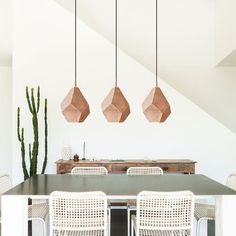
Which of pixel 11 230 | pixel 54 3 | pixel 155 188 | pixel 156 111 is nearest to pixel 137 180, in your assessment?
pixel 155 188

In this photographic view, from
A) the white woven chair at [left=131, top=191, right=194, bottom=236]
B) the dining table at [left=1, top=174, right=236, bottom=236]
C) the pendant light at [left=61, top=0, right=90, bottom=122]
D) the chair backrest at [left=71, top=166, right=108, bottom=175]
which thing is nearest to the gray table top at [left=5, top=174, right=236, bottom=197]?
the dining table at [left=1, top=174, right=236, bottom=236]

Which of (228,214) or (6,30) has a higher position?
(6,30)

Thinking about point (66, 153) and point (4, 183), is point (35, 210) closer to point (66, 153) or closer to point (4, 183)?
point (4, 183)

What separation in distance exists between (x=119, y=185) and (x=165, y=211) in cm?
58

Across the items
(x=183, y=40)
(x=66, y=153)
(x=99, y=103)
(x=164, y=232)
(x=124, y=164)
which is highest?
(x=183, y=40)

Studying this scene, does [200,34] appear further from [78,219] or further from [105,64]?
[78,219]

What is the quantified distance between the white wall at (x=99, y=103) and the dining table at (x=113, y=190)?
5.91ft

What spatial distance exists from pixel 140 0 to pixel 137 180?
8.66ft

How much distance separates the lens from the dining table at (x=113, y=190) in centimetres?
260

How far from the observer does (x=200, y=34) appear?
5.03 metres

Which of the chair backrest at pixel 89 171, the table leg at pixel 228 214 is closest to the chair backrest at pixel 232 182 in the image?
the table leg at pixel 228 214

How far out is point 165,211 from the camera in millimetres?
2602

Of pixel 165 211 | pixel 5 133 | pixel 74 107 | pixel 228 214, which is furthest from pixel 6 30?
pixel 228 214

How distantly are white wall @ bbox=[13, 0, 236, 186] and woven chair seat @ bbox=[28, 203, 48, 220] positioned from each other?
6.20 feet
